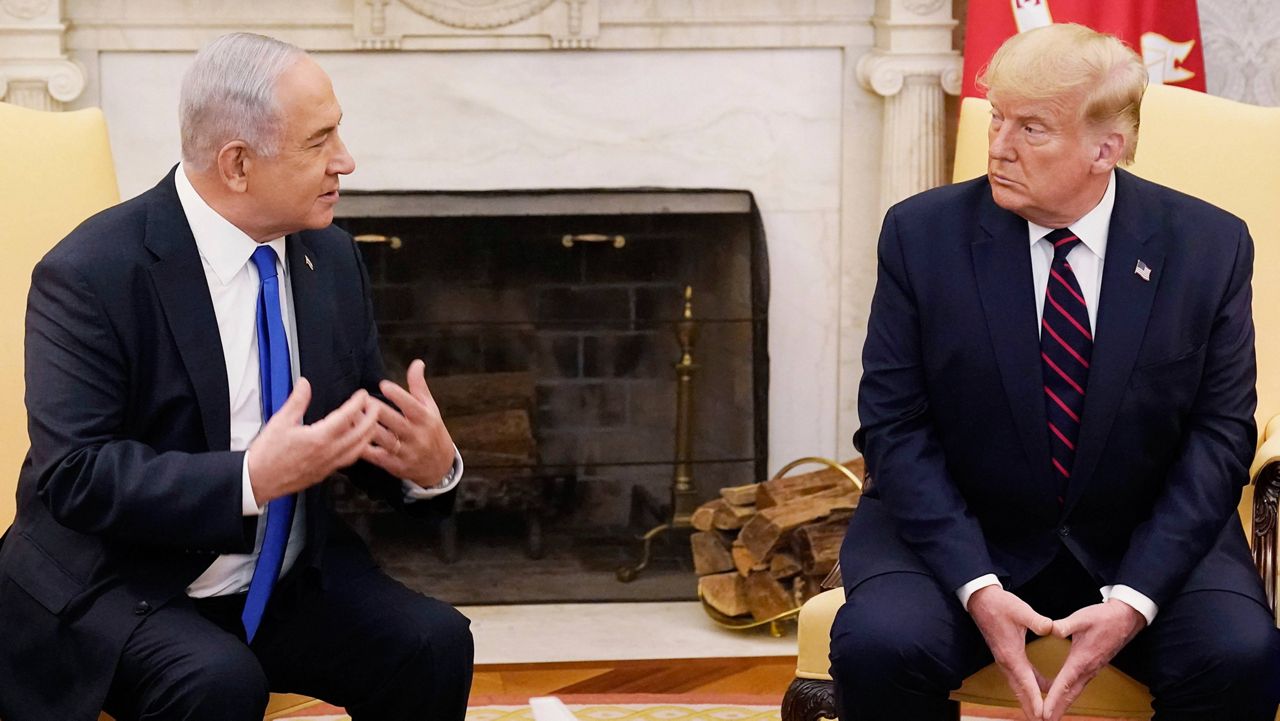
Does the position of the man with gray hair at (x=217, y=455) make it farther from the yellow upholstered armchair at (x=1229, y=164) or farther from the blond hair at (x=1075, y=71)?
the yellow upholstered armchair at (x=1229, y=164)

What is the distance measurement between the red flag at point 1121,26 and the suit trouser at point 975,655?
1.68 meters

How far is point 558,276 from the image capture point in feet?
12.6

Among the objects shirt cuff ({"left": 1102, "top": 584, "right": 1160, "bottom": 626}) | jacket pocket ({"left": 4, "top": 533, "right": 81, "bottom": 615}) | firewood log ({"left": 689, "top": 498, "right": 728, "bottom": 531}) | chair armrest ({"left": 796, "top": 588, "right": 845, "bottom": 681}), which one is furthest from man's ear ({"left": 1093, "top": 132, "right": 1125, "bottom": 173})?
firewood log ({"left": 689, "top": 498, "right": 728, "bottom": 531})

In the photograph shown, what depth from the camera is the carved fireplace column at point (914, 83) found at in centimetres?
378

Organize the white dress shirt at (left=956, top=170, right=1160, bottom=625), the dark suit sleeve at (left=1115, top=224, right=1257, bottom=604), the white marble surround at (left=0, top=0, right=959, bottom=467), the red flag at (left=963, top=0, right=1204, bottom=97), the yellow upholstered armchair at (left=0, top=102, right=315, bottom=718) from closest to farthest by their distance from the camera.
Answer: the dark suit sleeve at (left=1115, top=224, right=1257, bottom=604)
the white dress shirt at (left=956, top=170, right=1160, bottom=625)
the yellow upholstered armchair at (left=0, top=102, right=315, bottom=718)
the red flag at (left=963, top=0, right=1204, bottom=97)
the white marble surround at (left=0, top=0, right=959, bottom=467)

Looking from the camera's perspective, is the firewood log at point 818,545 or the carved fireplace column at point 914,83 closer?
the firewood log at point 818,545

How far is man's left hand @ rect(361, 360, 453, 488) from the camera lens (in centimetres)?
196

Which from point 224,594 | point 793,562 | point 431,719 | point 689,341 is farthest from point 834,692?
point 689,341

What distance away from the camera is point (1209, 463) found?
2.12 metres

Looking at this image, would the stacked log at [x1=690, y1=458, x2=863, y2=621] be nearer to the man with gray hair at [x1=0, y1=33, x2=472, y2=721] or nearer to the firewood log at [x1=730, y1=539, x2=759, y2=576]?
the firewood log at [x1=730, y1=539, x2=759, y2=576]

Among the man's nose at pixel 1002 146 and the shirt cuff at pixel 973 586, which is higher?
the man's nose at pixel 1002 146

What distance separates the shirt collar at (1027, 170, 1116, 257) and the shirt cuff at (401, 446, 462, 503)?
85 centimetres

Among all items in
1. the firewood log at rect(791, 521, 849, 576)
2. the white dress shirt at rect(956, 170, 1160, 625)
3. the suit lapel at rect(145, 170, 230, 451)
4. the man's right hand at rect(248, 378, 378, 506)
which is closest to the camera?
the man's right hand at rect(248, 378, 378, 506)

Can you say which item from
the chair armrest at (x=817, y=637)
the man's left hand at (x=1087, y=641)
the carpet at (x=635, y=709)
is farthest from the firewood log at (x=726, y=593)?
the man's left hand at (x=1087, y=641)
